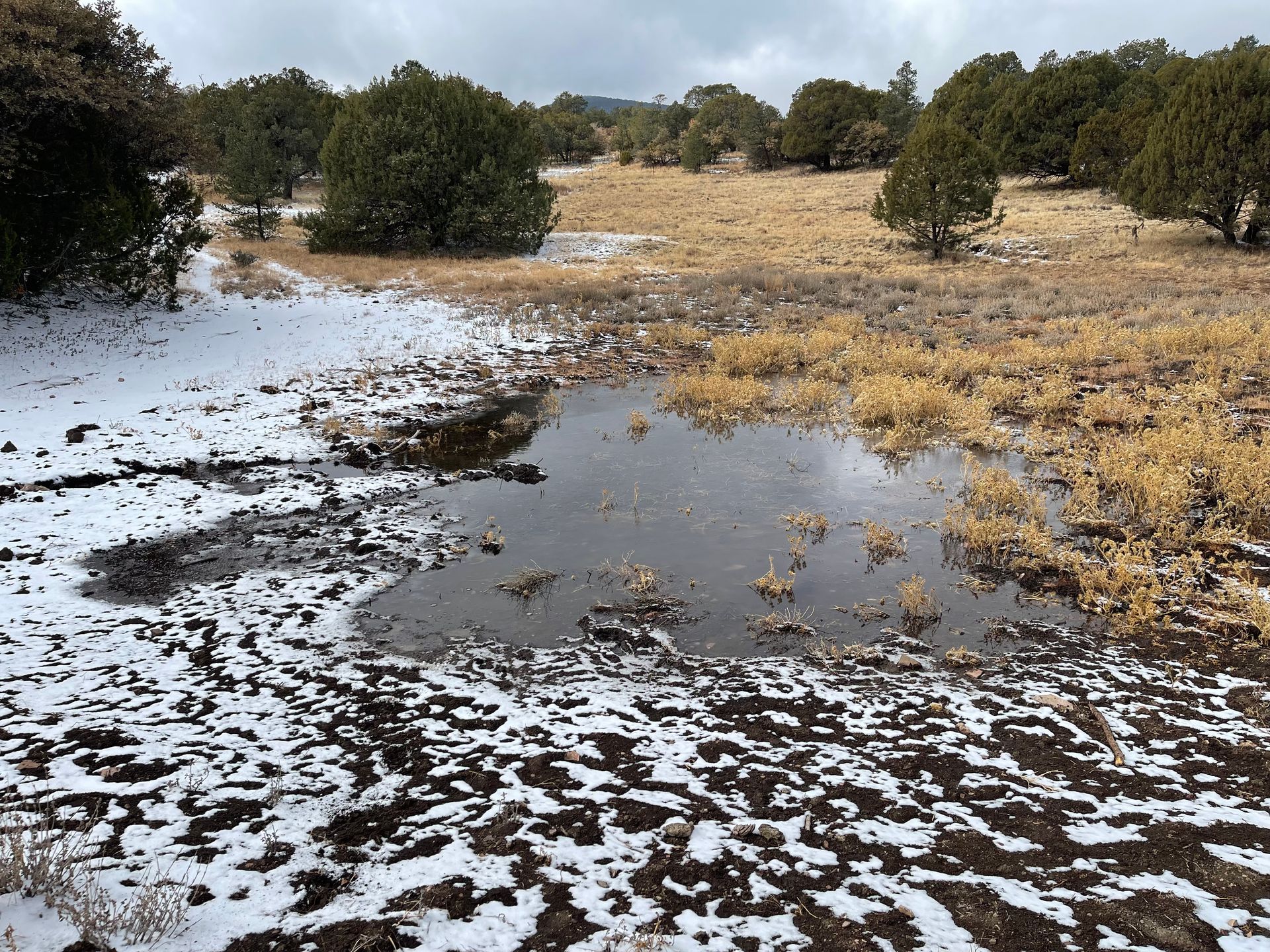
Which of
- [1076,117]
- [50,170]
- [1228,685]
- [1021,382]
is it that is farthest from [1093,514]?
[1076,117]

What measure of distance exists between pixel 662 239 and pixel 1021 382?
2202 cm

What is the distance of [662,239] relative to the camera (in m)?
31.3

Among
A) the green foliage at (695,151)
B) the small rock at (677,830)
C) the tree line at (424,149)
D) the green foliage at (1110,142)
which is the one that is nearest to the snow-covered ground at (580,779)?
the small rock at (677,830)

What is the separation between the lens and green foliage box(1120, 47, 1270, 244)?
66.5 ft

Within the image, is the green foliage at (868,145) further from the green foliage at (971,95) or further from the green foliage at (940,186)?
the green foliage at (940,186)

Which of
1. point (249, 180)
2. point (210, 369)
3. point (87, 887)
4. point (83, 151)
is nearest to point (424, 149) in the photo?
point (249, 180)

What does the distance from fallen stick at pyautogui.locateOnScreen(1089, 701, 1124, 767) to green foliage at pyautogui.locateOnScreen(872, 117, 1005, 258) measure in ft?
78.4

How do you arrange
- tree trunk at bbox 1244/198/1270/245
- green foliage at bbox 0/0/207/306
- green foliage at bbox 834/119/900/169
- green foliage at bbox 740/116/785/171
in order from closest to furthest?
green foliage at bbox 0/0/207/306 < tree trunk at bbox 1244/198/1270/245 < green foliage at bbox 834/119/900/169 < green foliage at bbox 740/116/785/171

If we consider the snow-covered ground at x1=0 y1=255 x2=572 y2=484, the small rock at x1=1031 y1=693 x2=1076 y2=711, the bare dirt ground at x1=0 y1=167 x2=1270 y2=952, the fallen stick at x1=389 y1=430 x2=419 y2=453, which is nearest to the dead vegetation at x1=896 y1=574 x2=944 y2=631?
the bare dirt ground at x1=0 y1=167 x2=1270 y2=952

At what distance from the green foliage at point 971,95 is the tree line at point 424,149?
0.58 ft

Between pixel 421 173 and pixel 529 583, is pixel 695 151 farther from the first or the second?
pixel 529 583

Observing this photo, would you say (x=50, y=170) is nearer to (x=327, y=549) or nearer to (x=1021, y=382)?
(x=327, y=549)

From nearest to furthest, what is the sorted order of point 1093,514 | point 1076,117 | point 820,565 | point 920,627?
point 920,627, point 820,565, point 1093,514, point 1076,117

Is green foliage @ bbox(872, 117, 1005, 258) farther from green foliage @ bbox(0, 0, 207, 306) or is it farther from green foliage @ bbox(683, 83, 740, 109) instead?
green foliage @ bbox(683, 83, 740, 109)
